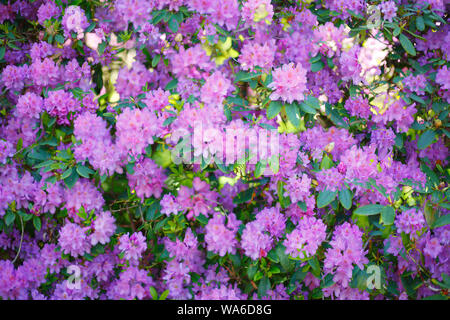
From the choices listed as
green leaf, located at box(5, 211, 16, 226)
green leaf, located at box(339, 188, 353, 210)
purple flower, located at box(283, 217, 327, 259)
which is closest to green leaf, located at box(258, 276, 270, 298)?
purple flower, located at box(283, 217, 327, 259)

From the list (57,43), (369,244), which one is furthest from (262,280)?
(57,43)

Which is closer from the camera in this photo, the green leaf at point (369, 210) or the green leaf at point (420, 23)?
the green leaf at point (369, 210)

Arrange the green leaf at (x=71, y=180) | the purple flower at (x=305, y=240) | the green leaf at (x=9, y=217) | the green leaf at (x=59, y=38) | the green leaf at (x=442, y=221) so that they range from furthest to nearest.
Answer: the green leaf at (x=59, y=38)
the green leaf at (x=9, y=217)
the green leaf at (x=71, y=180)
the purple flower at (x=305, y=240)
the green leaf at (x=442, y=221)

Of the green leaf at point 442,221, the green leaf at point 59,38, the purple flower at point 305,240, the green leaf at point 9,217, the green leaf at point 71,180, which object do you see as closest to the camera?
the green leaf at point 442,221

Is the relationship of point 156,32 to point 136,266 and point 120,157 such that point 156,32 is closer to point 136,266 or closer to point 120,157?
point 120,157

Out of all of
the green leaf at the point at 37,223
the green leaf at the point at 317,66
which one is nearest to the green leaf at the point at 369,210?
the green leaf at the point at 317,66

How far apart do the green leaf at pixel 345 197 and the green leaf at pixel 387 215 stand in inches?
4.5

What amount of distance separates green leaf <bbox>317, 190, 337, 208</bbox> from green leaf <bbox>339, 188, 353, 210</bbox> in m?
0.03

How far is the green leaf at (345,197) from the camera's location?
1593 millimetres

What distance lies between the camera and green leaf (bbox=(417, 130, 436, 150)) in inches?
70.9

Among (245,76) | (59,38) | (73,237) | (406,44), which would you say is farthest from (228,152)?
(59,38)

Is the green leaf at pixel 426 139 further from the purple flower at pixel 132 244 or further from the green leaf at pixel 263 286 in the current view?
the purple flower at pixel 132 244
